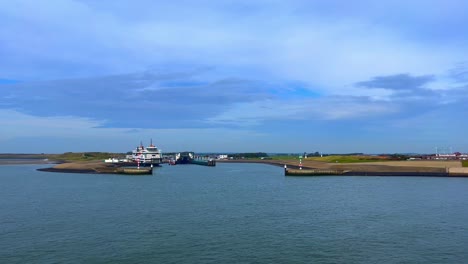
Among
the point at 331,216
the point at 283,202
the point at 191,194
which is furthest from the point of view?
the point at 191,194

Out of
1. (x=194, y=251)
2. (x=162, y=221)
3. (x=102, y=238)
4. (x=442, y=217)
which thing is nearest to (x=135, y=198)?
(x=162, y=221)

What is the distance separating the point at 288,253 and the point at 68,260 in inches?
322

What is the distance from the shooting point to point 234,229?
20.9 m

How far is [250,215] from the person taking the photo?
25031 mm

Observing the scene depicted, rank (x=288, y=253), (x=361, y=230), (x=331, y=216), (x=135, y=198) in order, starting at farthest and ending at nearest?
1. (x=135, y=198)
2. (x=331, y=216)
3. (x=361, y=230)
4. (x=288, y=253)

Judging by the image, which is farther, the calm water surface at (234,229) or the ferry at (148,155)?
the ferry at (148,155)

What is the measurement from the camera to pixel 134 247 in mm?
17438

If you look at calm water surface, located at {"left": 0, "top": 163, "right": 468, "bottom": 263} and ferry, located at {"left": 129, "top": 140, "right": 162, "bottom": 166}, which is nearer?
calm water surface, located at {"left": 0, "top": 163, "right": 468, "bottom": 263}

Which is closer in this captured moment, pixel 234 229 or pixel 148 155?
pixel 234 229

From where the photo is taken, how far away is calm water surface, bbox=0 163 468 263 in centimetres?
1622

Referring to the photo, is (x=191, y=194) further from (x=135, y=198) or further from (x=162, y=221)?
(x=162, y=221)

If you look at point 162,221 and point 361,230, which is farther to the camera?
point 162,221

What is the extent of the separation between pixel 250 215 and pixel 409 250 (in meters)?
10.2

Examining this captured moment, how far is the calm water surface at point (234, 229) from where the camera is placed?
1622 cm
